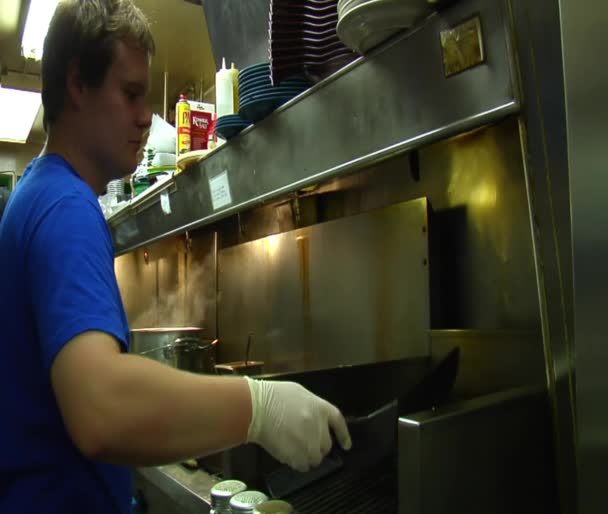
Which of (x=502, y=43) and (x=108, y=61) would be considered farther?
(x=108, y=61)

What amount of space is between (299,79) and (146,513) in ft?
4.33

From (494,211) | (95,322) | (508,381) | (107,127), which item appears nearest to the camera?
(95,322)

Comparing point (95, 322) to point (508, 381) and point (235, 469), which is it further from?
point (508, 381)

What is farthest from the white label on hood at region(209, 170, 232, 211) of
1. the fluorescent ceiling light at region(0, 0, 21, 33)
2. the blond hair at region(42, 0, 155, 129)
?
the fluorescent ceiling light at region(0, 0, 21, 33)

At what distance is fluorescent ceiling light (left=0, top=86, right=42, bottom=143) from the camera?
10.8 feet

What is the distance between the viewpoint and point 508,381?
105cm

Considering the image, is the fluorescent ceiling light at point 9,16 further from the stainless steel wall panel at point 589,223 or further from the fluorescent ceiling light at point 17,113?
the stainless steel wall panel at point 589,223

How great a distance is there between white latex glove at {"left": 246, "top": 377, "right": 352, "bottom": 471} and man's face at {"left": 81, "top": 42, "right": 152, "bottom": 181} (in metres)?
0.46

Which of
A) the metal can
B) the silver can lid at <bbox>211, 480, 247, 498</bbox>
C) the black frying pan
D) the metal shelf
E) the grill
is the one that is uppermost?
the metal can

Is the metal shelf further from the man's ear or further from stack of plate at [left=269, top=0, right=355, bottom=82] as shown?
the man's ear

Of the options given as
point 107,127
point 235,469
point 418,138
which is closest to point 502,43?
point 418,138

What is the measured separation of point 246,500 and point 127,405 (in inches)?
16.3

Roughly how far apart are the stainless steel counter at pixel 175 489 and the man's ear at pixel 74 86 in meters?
0.86

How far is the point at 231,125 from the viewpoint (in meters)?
1.34
